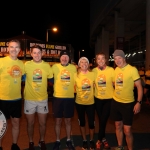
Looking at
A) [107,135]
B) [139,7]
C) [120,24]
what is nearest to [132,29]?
[120,24]

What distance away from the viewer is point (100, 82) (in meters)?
5.43

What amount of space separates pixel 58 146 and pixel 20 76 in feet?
5.60

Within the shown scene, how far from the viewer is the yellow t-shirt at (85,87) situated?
5418mm

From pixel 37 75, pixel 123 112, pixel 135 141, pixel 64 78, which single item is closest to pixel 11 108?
pixel 37 75

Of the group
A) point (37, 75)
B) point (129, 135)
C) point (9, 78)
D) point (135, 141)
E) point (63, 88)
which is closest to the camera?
point (9, 78)

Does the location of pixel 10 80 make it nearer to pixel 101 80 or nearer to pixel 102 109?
pixel 101 80

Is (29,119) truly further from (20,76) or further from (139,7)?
(139,7)

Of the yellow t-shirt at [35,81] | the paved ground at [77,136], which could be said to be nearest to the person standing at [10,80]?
the yellow t-shirt at [35,81]

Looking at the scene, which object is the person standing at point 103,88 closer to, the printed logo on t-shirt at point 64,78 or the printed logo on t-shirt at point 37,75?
the printed logo on t-shirt at point 64,78

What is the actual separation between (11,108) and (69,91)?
4.03 feet

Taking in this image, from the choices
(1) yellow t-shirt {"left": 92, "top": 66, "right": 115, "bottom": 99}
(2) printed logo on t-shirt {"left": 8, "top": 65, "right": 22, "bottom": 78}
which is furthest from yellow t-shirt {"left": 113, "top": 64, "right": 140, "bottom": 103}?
(2) printed logo on t-shirt {"left": 8, "top": 65, "right": 22, "bottom": 78}

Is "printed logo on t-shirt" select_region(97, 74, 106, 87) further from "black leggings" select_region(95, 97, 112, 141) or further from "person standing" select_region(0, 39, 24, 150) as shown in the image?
"person standing" select_region(0, 39, 24, 150)

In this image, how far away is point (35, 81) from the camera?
5.18 metres

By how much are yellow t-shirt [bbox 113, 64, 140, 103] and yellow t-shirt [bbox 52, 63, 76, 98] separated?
39.3 inches
